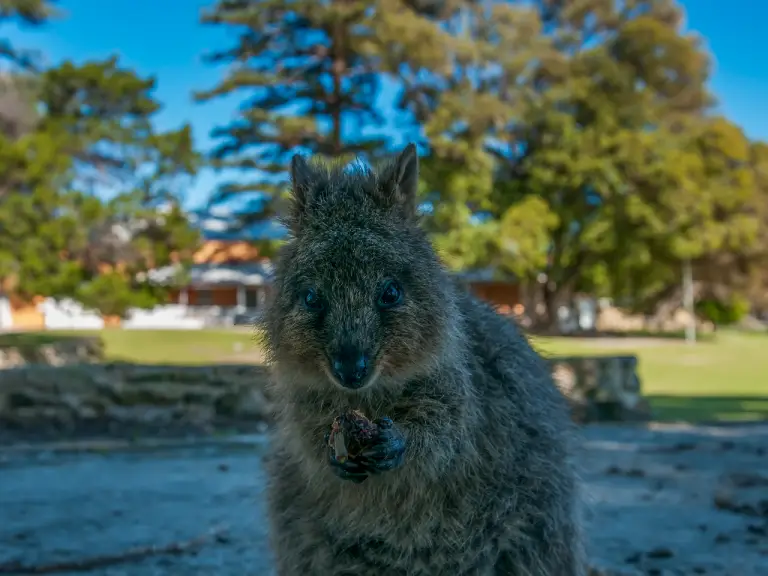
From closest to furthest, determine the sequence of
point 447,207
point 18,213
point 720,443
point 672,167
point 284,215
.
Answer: point 284,215 < point 720,443 < point 18,213 < point 447,207 < point 672,167

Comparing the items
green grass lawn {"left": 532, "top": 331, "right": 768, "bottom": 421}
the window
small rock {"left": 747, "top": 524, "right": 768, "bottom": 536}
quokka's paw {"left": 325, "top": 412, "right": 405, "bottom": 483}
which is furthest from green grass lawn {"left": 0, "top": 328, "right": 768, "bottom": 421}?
the window

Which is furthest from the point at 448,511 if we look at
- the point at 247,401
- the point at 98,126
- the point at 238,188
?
the point at 238,188

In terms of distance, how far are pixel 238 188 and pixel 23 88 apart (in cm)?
873

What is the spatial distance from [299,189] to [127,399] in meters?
7.10

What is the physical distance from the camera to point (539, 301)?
3909 cm

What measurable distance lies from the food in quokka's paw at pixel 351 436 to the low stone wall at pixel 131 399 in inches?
245

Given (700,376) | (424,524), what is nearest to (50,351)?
(424,524)

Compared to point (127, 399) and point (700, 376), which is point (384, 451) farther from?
point (700, 376)

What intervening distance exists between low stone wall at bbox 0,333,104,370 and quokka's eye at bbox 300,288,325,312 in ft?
37.4

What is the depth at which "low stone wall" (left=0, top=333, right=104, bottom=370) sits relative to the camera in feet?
46.6

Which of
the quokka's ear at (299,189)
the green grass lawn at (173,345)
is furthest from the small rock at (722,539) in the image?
the green grass lawn at (173,345)

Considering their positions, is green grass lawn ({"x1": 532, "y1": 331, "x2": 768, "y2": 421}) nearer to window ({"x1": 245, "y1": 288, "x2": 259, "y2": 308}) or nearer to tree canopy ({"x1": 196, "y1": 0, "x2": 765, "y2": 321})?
tree canopy ({"x1": 196, "y1": 0, "x2": 765, "y2": 321})

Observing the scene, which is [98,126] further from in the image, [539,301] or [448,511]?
[539,301]

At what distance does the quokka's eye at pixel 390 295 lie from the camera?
2.78 meters
